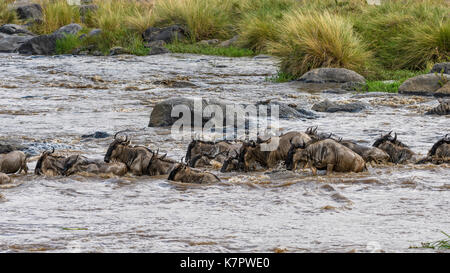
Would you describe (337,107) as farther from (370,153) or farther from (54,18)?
(54,18)

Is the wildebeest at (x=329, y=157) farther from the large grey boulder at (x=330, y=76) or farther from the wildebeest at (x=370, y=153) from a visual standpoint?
the large grey boulder at (x=330, y=76)

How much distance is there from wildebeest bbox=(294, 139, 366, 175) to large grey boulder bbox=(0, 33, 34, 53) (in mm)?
18851

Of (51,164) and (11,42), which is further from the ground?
(11,42)

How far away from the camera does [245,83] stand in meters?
15.9

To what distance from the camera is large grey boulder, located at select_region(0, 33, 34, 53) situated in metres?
23.8

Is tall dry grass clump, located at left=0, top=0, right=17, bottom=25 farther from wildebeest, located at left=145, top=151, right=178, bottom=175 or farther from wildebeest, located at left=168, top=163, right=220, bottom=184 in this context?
wildebeest, located at left=168, top=163, right=220, bottom=184

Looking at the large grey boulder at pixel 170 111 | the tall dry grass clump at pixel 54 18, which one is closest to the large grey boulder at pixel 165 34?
the tall dry grass clump at pixel 54 18

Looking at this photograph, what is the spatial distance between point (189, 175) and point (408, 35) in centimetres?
1190

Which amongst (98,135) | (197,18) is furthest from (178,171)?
(197,18)

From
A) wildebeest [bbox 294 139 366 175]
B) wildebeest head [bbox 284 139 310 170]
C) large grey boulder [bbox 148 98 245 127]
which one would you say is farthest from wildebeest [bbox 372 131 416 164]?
large grey boulder [bbox 148 98 245 127]

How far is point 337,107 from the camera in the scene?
459 inches

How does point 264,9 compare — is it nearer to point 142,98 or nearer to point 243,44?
point 243,44

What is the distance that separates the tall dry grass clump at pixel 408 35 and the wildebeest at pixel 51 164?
1101cm

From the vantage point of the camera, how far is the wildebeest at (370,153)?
23.4ft
